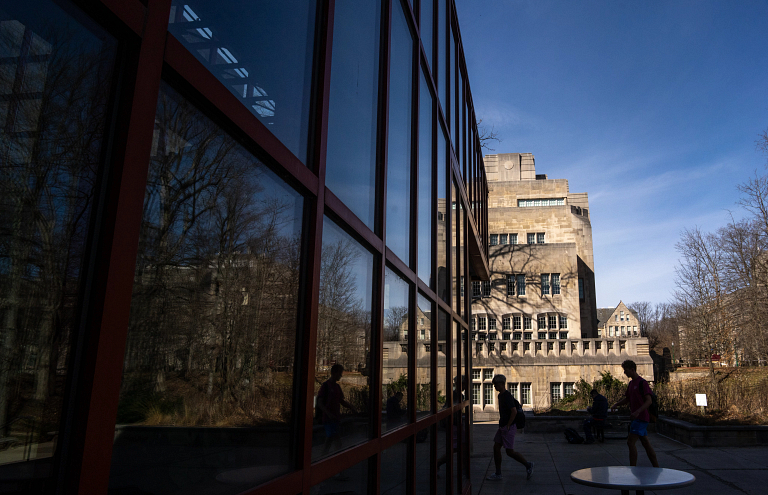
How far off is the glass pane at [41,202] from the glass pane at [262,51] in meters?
0.44

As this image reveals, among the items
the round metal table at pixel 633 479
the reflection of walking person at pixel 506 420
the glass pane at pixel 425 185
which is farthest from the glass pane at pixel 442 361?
the reflection of walking person at pixel 506 420

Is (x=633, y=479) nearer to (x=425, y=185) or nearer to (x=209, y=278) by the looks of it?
(x=425, y=185)

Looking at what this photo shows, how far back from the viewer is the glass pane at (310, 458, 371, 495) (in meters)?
2.71

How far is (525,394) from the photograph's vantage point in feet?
100

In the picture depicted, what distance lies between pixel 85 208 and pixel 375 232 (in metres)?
2.72

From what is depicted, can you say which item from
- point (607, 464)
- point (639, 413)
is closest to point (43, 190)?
point (639, 413)

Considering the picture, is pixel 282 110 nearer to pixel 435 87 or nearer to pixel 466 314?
pixel 435 87

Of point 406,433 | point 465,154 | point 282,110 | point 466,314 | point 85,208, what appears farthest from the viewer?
point 465,154

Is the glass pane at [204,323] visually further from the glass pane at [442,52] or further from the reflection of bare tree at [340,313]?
the glass pane at [442,52]

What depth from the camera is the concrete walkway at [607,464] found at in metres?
9.16

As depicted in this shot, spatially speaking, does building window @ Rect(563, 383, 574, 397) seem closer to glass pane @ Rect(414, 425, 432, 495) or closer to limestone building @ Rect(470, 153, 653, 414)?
limestone building @ Rect(470, 153, 653, 414)

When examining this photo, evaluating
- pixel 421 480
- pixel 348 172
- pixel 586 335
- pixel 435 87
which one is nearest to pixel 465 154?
pixel 435 87

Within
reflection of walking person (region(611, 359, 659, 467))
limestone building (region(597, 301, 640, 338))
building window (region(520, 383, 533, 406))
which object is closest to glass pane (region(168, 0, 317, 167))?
reflection of walking person (region(611, 359, 659, 467))

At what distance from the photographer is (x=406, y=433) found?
15.2ft
